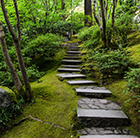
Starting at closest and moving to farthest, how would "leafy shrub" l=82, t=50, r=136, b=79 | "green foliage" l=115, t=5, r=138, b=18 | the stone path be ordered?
the stone path
"leafy shrub" l=82, t=50, r=136, b=79
"green foliage" l=115, t=5, r=138, b=18

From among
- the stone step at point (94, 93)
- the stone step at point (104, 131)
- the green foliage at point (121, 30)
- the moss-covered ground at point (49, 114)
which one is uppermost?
the green foliage at point (121, 30)

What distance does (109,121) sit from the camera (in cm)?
207

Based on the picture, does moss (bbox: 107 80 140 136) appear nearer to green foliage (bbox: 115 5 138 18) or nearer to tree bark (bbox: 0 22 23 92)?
tree bark (bbox: 0 22 23 92)

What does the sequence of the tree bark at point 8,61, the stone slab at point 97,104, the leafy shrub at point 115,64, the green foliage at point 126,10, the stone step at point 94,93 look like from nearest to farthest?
the tree bark at point 8,61 → the stone slab at point 97,104 → the stone step at point 94,93 → the leafy shrub at point 115,64 → the green foliage at point 126,10

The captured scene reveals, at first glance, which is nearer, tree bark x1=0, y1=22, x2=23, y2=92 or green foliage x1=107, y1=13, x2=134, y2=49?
tree bark x1=0, y1=22, x2=23, y2=92

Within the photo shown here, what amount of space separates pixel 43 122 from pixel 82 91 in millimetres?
1404

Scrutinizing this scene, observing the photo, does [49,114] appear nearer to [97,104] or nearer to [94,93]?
[97,104]

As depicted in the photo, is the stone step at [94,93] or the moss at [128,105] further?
the stone step at [94,93]

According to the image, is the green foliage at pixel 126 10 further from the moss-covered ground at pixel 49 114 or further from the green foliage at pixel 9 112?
the green foliage at pixel 9 112

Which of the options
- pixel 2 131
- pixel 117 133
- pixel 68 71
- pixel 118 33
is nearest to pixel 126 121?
pixel 117 133

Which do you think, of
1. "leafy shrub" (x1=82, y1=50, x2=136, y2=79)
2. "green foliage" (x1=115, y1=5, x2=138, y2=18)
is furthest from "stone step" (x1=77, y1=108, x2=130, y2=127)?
"green foliage" (x1=115, y1=5, x2=138, y2=18)

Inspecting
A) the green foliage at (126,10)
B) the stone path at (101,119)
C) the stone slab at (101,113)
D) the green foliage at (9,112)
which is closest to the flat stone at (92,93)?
the stone path at (101,119)

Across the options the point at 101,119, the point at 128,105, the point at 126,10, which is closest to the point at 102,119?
the point at 101,119

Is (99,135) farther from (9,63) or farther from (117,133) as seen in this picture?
(9,63)
